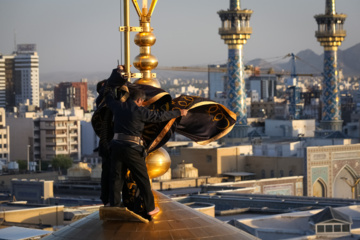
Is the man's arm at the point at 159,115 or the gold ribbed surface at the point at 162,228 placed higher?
the man's arm at the point at 159,115

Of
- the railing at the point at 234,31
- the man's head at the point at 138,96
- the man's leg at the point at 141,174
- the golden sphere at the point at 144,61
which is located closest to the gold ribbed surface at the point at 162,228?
the man's leg at the point at 141,174

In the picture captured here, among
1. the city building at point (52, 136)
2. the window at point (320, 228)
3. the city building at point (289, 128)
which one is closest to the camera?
the window at point (320, 228)

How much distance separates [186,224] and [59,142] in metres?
80.1

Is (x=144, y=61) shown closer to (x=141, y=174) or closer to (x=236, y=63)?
(x=141, y=174)

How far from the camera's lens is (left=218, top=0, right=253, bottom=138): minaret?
210 ft

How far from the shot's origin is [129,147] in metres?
8.20

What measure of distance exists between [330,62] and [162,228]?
61433mm

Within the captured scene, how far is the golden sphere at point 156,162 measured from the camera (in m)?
8.70

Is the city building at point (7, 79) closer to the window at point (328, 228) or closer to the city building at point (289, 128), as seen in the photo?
the city building at point (289, 128)

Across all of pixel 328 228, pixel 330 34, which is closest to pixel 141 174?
pixel 328 228

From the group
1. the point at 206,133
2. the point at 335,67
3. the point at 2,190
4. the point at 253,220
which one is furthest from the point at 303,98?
the point at 206,133

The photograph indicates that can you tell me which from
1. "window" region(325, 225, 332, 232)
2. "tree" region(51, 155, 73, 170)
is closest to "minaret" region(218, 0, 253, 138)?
"tree" region(51, 155, 73, 170)

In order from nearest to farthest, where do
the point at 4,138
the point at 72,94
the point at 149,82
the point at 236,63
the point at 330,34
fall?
the point at 149,82
the point at 236,63
the point at 330,34
the point at 4,138
the point at 72,94

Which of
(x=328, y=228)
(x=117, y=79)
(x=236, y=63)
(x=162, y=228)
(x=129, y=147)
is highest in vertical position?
(x=236, y=63)
